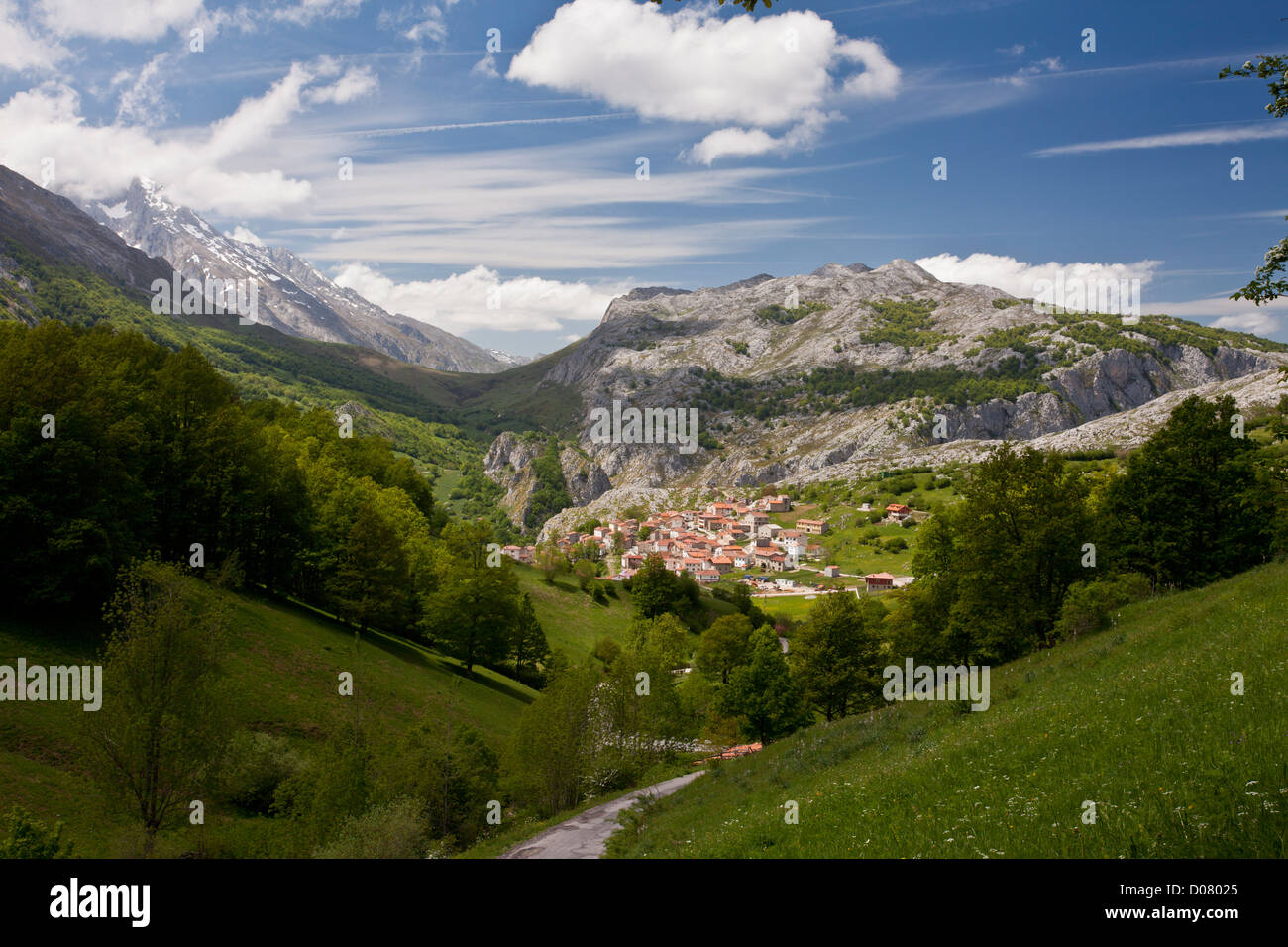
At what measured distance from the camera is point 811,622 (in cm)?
5469

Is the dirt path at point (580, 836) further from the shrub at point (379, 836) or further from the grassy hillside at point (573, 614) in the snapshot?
the grassy hillside at point (573, 614)

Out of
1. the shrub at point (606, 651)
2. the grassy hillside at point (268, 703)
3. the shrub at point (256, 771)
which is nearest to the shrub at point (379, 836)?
the grassy hillside at point (268, 703)

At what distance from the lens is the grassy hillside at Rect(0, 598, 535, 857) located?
2667 cm

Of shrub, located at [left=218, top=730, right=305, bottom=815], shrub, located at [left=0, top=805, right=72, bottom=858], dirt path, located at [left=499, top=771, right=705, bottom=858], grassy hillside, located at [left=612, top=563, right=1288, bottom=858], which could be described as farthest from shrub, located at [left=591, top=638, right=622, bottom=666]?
shrub, located at [left=0, top=805, right=72, bottom=858]

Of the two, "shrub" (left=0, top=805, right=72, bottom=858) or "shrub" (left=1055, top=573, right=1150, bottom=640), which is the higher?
"shrub" (left=1055, top=573, right=1150, bottom=640)

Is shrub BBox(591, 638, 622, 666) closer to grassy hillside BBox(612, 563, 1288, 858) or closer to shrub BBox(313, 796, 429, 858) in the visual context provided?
shrub BBox(313, 796, 429, 858)

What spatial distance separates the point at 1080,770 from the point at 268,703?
135ft

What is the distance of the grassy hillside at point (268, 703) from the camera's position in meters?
26.7

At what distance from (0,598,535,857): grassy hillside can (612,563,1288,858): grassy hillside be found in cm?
1996

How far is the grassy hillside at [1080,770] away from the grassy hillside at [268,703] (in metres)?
20.0

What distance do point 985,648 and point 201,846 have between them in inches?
1588
